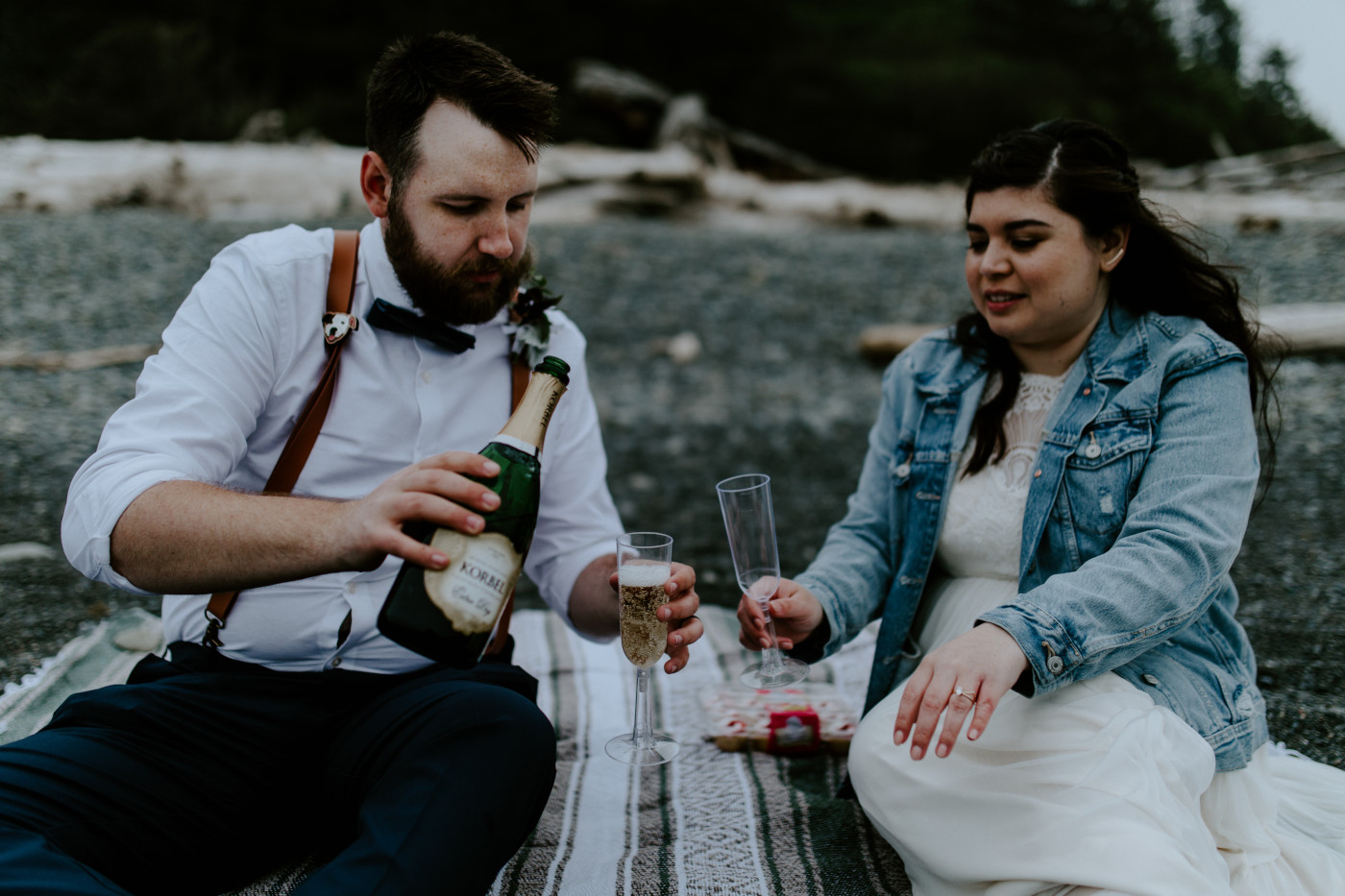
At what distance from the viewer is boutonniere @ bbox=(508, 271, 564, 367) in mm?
2830

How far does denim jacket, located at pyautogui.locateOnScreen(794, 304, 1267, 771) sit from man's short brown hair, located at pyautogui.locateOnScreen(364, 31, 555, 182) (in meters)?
1.37

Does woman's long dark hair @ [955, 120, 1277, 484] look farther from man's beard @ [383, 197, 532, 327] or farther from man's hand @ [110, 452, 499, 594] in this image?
man's hand @ [110, 452, 499, 594]

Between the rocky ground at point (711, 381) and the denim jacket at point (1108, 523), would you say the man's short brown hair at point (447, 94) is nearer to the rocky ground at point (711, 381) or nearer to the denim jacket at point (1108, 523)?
the denim jacket at point (1108, 523)

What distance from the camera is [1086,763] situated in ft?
7.29

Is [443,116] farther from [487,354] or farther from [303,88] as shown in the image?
[303,88]

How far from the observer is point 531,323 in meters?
2.86

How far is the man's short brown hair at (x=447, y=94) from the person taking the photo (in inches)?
101

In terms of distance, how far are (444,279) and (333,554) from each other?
96 centimetres

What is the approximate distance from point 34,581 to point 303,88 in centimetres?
1987

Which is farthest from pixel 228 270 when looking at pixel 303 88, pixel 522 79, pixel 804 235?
pixel 303 88

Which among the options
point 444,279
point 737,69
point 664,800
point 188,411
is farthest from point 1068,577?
point 737,69

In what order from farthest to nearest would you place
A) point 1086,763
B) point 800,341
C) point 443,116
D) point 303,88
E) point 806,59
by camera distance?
point 806,59
point 303,88
point 800,341
point 443,116
point 1086,763

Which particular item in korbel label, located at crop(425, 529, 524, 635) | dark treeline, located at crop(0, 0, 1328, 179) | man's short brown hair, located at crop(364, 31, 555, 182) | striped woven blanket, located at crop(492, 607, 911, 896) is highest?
dark treeline, located at crop(0, 0, 1328, 179)

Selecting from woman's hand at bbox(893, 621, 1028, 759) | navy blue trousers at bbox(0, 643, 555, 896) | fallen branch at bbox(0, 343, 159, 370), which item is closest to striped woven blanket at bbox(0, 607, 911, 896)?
navy blue trousers at bbox(0, 643, 555, 896)
